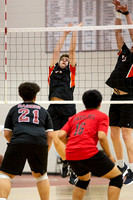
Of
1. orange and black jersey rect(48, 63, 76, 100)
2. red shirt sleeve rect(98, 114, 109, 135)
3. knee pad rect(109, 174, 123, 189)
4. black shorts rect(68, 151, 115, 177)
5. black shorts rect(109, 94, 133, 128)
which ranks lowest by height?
knee pad rect(109, 174, 123, 189)

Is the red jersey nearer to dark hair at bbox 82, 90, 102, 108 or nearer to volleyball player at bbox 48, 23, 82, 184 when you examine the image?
dark hair at bbox 82, 90, 102, 108

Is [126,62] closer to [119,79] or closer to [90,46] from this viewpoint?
[119,79]

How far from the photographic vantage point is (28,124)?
14.0ft

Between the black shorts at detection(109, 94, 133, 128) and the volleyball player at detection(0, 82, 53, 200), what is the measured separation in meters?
1.87

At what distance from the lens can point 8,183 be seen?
4.14 metres

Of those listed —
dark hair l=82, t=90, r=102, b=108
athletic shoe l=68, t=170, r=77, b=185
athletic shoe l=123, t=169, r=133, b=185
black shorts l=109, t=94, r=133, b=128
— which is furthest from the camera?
athletic shoe l=68, t=170, r=77, b=185

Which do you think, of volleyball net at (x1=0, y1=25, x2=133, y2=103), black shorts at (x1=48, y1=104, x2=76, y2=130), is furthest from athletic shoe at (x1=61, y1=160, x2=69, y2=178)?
volleyball net at (x1=0, y1=25, x2=133, y2=103)

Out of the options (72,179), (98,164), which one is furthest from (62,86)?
(98,164)

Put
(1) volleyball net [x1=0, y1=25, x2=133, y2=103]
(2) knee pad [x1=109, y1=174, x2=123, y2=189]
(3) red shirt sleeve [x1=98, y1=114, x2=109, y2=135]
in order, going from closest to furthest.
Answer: (3) red shirt sleeve [x1=98, y1=114, x2=109, y2=135], (2) knee pad [x1=109, y1=174, x2=123, y2=189], (1) volleyball net [x1=0, y1=25, x2=133, y2=103]

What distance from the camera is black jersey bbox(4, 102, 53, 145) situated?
4.18 m

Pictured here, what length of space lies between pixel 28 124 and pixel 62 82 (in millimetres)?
2259

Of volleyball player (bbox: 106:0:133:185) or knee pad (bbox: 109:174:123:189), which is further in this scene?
volleyball player (bbox: 106:0:133:185)

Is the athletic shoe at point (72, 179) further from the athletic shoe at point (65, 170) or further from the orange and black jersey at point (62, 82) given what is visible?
the orange and black jersey at point (62, 82)

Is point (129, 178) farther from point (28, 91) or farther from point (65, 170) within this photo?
point (28, 91)
